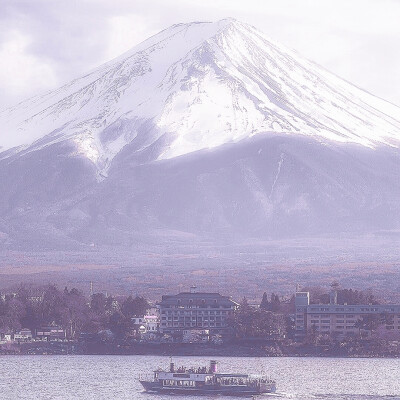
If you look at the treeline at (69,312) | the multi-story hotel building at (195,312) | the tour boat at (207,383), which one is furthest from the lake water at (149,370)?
the multi-story hotel building at (195,312)

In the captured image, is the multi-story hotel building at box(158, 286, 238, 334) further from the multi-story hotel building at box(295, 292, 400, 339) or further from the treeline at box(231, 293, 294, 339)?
the multi-story hotel building at box(295, 292, 400, 339)

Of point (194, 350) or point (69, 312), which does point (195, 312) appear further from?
point (194, 350)

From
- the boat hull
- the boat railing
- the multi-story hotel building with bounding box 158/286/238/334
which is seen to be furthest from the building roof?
the boat hull

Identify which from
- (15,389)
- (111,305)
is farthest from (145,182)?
(15,389)

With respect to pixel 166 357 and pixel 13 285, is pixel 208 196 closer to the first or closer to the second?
pixel 13 285

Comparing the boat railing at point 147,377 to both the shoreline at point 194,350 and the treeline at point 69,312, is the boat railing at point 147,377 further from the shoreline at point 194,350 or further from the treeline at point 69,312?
the treeline at point 69,312

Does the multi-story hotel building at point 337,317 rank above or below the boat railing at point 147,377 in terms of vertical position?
above
